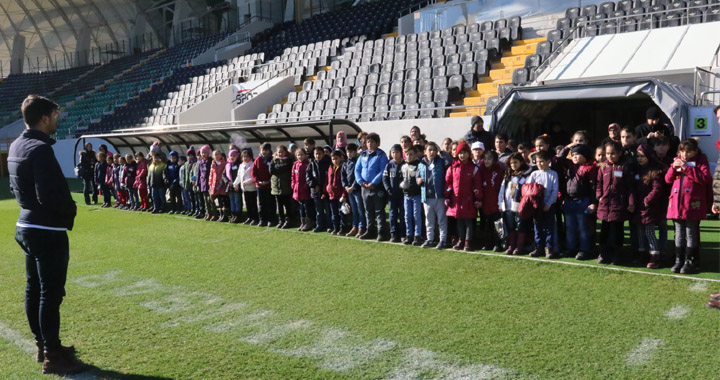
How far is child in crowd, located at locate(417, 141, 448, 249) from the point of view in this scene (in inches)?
314

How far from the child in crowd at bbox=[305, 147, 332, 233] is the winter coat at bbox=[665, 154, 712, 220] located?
546 cm

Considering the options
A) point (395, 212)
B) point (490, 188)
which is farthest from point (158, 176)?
point (490, 188)

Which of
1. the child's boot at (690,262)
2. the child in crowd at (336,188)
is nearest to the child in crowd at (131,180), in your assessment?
the child in crowd at (336,188)

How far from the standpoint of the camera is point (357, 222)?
9492 millimetres

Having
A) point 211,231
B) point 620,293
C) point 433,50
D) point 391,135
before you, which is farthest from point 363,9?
point 620,293

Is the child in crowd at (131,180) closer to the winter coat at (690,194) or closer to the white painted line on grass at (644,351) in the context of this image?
the winter coat at (690,194)

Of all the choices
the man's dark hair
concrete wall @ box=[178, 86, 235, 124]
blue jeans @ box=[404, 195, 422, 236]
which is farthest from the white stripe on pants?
concrete wall @ box=[178, 86, 235, 124]

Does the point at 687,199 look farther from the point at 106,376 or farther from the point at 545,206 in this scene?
the point at 106,376

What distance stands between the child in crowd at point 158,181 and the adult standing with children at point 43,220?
9.57 meters

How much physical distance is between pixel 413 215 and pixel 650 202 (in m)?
3.36

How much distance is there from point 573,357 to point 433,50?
16701mm

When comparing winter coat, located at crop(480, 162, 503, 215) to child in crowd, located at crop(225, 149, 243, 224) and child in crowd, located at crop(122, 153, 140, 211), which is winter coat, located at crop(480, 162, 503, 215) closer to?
child in crowd, located at crop(225, 149, 243, 224)

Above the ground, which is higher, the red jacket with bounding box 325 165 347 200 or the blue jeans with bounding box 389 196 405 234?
the red jacket with bounding box 325 165 347 200

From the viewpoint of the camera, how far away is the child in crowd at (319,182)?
9625 millimetres
